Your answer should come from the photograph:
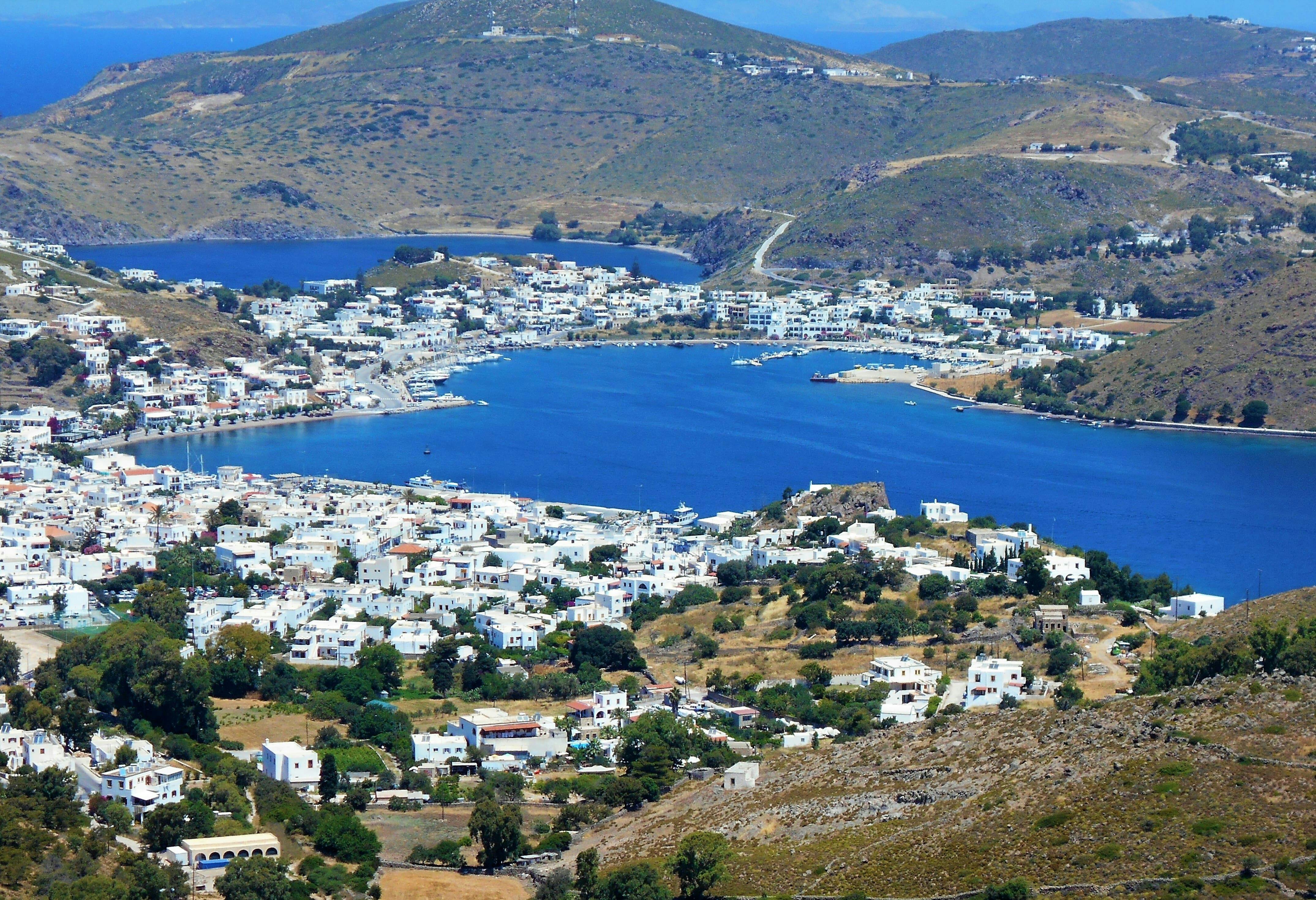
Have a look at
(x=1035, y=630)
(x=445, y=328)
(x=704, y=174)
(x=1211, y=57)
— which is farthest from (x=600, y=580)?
(x=1211, y=57)

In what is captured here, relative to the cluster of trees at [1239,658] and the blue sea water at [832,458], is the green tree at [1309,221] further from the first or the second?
the cluster of trees at [1239,658]

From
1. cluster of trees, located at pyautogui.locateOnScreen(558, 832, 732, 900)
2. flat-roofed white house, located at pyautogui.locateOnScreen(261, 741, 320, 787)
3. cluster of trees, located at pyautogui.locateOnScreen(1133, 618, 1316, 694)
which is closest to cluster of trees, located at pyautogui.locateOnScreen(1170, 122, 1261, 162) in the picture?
cluster of trees, located at pyautogui.locateOnScreen(1133, 618, 1316, 694)

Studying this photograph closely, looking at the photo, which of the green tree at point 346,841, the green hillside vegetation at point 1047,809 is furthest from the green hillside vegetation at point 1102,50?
the green tree at point 346,841

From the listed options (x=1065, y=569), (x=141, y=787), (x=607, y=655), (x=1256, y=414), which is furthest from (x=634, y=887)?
(x=1256, y=414)

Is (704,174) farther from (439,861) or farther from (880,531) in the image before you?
(439,861)

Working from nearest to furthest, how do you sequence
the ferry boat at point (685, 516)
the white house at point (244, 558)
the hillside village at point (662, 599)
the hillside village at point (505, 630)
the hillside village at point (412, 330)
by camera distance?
the hillside village at point (662, 599)
the hillside village at point (505, 630)
the white house at point (244, 558)
the ferry boat at point (685, 516)
the hillside village at point (412, 330)

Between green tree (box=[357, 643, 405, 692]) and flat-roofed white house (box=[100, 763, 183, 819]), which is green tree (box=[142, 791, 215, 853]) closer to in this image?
flat-roofed white house (box=[100, 763, 183, 819])
